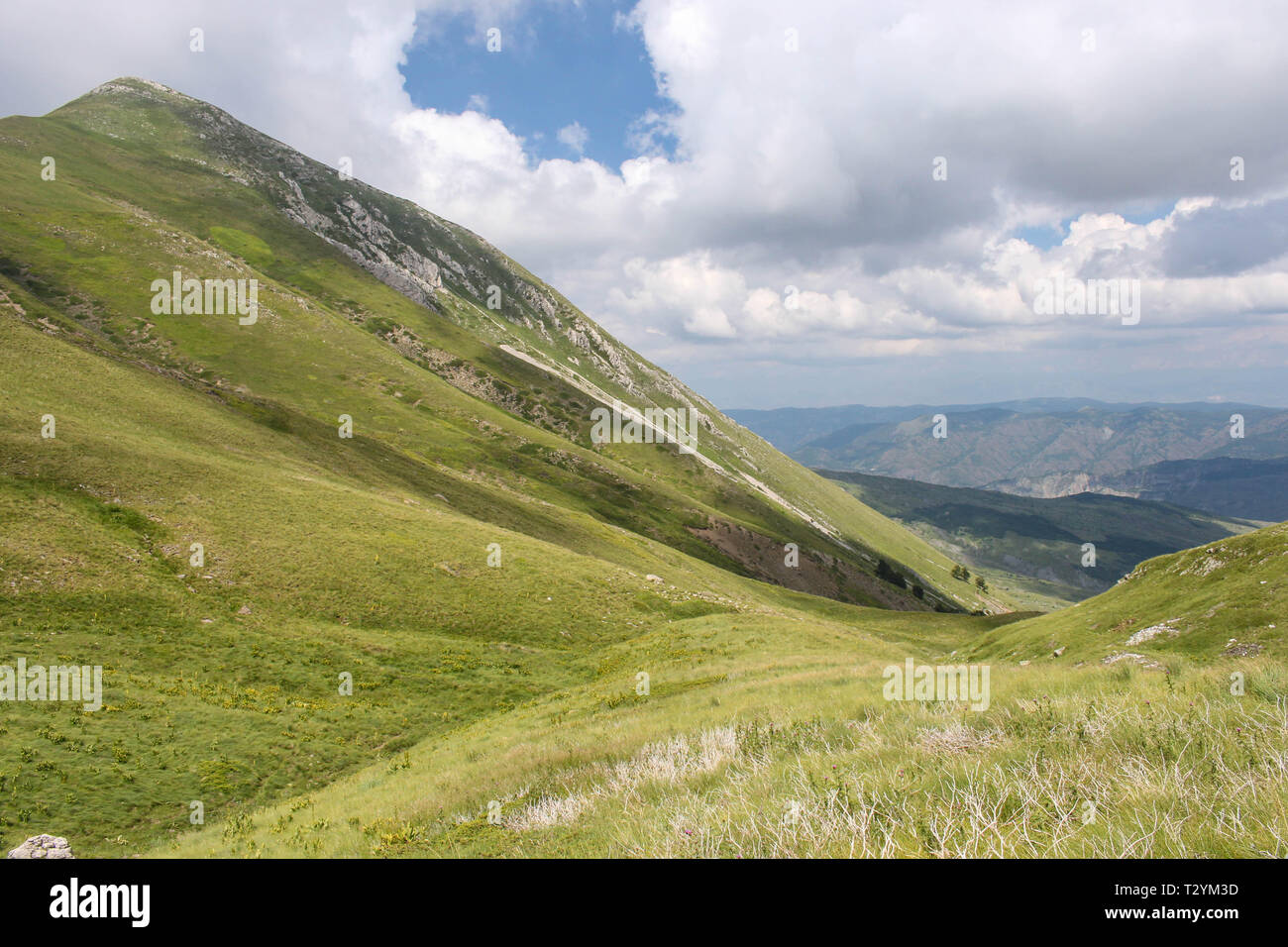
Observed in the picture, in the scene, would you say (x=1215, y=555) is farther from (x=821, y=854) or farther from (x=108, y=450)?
(x=108, y=450)

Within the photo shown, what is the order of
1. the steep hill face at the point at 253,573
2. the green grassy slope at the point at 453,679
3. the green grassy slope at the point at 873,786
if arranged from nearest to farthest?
→ the green grassy slope at the point at 873,786 < the green grassy slope at the point at 453,679 < the steep hill face at the point at 253,573

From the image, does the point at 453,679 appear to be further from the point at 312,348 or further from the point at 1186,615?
the point at 312,348

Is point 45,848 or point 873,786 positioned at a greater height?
point 873,786

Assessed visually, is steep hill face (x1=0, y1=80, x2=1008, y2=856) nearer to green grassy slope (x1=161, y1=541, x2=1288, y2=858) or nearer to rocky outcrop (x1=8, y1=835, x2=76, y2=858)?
rocky outcrop (x1=8, y1=835, x2=76, y2=858)

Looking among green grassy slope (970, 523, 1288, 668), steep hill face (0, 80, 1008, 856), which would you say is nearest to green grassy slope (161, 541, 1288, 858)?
steep hill face (0, 80, 1008, 856)

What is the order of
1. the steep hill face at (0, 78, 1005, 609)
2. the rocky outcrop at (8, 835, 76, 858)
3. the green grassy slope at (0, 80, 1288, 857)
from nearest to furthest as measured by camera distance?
the green grassy slope at (0, 80, 1288, 857) < the rocky outcrop at (8, 835, 76, 858) < the steep hill face at (0, 78, 1005, 609)

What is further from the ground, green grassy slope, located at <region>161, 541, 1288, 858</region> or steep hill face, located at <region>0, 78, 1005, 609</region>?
steep hill face, located at <region>0, 78, 1005, 609</region>

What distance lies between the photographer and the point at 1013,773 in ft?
19.8

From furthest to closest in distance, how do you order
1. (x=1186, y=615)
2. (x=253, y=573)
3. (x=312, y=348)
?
(x=312, y=348)
(x=253, y=573)
(x=1186, y=615)

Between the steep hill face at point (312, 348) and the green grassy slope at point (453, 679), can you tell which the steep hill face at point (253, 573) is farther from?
the steep hill face at point (312, 348)

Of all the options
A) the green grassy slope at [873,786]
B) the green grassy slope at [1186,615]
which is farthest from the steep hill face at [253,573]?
the green grassy slope at [1186,615]

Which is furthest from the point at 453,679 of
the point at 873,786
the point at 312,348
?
the point at 312,348

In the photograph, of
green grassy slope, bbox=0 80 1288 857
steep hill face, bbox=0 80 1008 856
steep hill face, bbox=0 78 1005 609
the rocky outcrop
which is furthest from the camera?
steep hill face, bbox=0 78 1005 609
